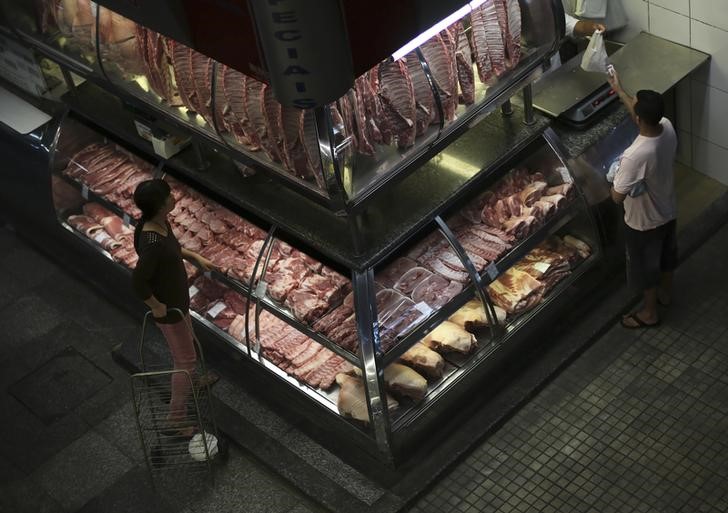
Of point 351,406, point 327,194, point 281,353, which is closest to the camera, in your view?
point 327,194

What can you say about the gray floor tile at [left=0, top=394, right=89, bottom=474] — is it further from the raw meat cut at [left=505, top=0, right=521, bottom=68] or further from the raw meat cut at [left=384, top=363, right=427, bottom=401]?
the raw meat cut at [left=505, top=0, right=521, bottom=68]

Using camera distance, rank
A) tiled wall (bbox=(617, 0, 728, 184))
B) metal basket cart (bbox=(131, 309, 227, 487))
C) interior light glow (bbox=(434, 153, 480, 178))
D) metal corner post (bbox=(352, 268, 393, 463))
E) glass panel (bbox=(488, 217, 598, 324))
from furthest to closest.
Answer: tiled wall (bbox=(617, 0, 728, 184)) < glass panel (bbox=(488, 217, 598, 324)) < metal basket cart (bbox=(131, 309, 227, 487)) < interior light glow (bbox=(434, 153, 480, 178)) < metal corner post (bbox=(352, 268, 393, 463))

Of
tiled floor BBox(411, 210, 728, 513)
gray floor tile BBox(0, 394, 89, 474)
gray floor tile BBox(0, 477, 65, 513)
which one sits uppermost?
tiled floor BBox(411, 210, 728, 513)

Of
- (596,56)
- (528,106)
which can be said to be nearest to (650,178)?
(528,106)

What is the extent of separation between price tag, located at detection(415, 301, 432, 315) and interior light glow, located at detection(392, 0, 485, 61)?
4.94ft

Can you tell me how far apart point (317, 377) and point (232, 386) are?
0.80 m

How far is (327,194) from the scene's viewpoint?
5.28 m

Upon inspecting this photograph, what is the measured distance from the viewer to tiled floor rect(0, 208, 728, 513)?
5.95m

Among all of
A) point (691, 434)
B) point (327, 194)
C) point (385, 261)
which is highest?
point (327, 194)

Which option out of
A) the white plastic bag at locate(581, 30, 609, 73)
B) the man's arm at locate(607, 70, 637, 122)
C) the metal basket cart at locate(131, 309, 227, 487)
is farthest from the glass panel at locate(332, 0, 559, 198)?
the metal basket cart at locate(131, 309, 227, 487)

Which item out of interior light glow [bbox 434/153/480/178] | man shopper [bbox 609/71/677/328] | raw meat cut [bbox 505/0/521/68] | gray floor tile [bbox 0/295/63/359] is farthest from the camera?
gray floor tile [bbox 0/295/63/359]

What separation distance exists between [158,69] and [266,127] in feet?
3.32

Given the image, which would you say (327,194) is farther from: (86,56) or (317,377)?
(86,56)

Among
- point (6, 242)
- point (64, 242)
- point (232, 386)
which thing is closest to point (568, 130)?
point (232, 386)
